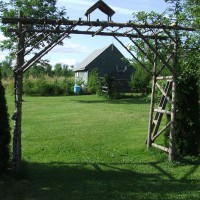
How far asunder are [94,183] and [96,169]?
1217mm

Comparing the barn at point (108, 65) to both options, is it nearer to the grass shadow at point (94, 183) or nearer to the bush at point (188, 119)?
the bush at point (188, 119)

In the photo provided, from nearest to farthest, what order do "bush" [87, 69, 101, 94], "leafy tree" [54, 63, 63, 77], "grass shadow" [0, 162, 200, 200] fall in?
1. "grass shadow" [0, 162, 200, 200]
2. "bush" [87, 69, 101, 94]
3. "leafy tree" [54, 63, 63, 77]

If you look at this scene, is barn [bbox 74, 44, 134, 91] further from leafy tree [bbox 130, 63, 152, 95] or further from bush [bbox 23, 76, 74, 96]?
leafy tree [bbox 130, 63, 152, 95]

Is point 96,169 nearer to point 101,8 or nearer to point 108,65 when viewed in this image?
point 101,8

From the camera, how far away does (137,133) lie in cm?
1411

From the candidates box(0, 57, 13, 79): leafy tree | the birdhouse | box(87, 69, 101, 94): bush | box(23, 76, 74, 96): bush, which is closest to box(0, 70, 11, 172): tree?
the birdhouse

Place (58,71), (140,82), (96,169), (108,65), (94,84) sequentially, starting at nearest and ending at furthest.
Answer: (96,169) → (140,82) → (94,84) → (108,65) → (58,71)

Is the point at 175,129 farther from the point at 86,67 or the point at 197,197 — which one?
the point at 86,67

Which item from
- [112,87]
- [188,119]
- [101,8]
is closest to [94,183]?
[188,119]

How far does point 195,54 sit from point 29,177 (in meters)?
5.16

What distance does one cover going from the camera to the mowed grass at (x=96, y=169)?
7059 millimetres

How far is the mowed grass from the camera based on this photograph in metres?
7.06

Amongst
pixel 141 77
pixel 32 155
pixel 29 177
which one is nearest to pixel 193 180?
pixel 29 177

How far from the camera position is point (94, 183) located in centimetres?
778
